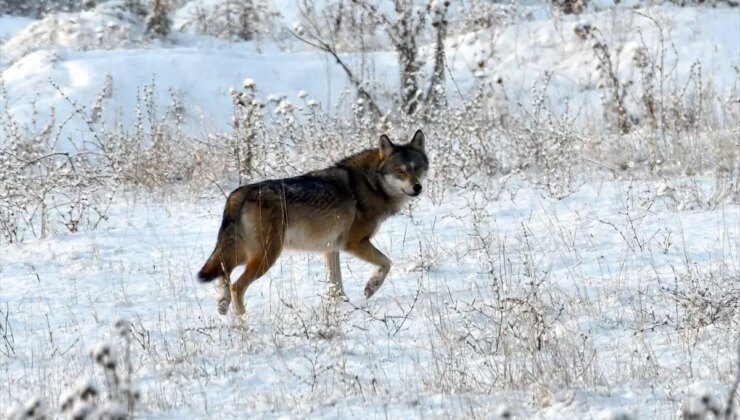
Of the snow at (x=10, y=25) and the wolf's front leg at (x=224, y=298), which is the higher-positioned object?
the wolf's front leg at (x=224, y=298)

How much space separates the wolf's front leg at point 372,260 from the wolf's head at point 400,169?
55 centimetres

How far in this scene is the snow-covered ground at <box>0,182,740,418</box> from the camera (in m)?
4.48

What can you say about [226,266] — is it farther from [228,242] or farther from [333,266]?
[333,266]

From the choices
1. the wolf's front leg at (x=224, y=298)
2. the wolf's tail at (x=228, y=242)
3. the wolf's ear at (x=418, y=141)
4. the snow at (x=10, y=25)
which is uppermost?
the wolf's ear at (x=418, y=141)

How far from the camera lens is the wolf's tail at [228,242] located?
6156 millimetres

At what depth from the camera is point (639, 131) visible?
1191 cm

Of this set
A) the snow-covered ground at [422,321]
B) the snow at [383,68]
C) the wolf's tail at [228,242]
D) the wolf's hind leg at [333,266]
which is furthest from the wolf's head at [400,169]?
the snow at [383,68]

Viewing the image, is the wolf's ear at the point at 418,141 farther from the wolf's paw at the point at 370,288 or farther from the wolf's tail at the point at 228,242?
the wolf's tail at the point at 228,242

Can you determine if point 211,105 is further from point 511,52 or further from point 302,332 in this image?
point 302,332

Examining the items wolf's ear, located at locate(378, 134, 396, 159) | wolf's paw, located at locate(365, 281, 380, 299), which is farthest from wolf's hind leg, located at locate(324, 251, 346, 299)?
wolf's ear, located at locate(378, 134, 396, 159)

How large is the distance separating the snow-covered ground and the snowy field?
22mm

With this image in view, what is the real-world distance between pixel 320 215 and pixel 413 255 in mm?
1176

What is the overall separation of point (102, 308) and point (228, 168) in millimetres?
4730

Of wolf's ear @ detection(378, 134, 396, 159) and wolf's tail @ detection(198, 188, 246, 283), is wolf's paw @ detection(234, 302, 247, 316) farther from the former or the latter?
wolf's ear @ detection(378, 134, 396, 159)
